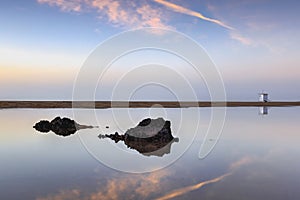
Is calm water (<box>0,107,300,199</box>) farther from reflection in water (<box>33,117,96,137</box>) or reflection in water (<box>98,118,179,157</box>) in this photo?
reflection in water (<box>33,117,96,137</box>)

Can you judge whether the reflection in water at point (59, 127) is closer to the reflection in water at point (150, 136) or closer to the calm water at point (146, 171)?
the calm water at point (146, 171)

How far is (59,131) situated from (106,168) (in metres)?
18.7

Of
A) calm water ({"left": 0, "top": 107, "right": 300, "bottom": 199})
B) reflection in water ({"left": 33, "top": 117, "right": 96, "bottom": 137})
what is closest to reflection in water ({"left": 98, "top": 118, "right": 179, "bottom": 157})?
calm water ({"left": 0, "top": 107, "right": 300, "bottom": 199})

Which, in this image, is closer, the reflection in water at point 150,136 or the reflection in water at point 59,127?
the reflection in water at point 150,136

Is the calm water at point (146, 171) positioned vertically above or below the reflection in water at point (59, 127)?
below

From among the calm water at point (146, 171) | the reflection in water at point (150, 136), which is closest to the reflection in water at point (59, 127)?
the calm water at point (146, 171)

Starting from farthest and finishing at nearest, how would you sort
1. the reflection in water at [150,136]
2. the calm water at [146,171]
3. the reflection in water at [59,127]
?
the reflection in water at [59,127] < the reflection in water at [150,136] < the calm water at [146,171]

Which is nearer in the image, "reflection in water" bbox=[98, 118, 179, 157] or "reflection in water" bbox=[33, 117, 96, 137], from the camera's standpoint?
"reflection in water" bbox=[98, 118, 179, 157]

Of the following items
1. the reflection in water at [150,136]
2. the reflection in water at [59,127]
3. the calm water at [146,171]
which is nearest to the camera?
the calm water at [146,171]

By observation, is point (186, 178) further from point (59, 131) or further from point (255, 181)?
point (59, 131)

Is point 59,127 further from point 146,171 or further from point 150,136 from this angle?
point 146,171

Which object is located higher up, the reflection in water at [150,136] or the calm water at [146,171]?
the reflection in water at [150,136]

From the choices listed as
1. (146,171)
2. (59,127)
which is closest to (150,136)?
(146,171)

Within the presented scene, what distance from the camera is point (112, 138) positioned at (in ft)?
85.4
